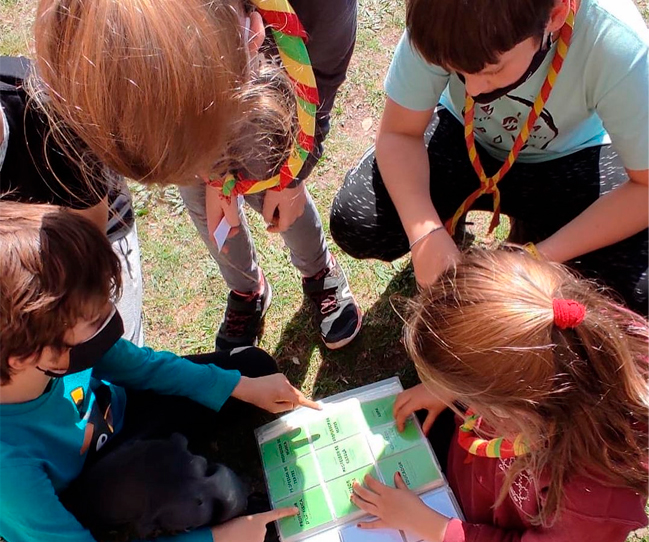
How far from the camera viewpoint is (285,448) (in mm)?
1545

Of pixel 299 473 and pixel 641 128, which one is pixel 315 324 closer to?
pixel 299 473

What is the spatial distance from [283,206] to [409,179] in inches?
11.9

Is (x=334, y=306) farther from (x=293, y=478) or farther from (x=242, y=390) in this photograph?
(x=293, y=478)

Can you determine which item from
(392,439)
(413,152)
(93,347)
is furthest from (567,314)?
(93,347)

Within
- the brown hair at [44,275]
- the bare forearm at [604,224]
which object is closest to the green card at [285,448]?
the brown hair at [44,275]

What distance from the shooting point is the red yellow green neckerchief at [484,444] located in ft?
3.67

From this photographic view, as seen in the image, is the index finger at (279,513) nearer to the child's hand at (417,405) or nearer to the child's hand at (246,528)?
the child's hand at (246,528)

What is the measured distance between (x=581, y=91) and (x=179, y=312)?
1353mm

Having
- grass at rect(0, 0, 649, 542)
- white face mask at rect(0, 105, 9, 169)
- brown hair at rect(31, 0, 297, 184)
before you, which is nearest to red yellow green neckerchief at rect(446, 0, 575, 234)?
grass at rect(0, 0, 649, 542)

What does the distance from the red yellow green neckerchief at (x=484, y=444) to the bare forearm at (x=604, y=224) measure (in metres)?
0.38

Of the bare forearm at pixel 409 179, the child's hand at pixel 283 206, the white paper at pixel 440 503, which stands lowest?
the white paper at pixel 440 503

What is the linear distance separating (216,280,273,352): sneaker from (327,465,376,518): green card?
0.55 m

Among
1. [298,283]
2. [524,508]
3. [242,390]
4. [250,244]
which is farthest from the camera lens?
[298,283]

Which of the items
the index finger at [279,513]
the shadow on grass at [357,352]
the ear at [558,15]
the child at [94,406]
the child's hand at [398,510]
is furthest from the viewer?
the shadow on grass at [357,352]
